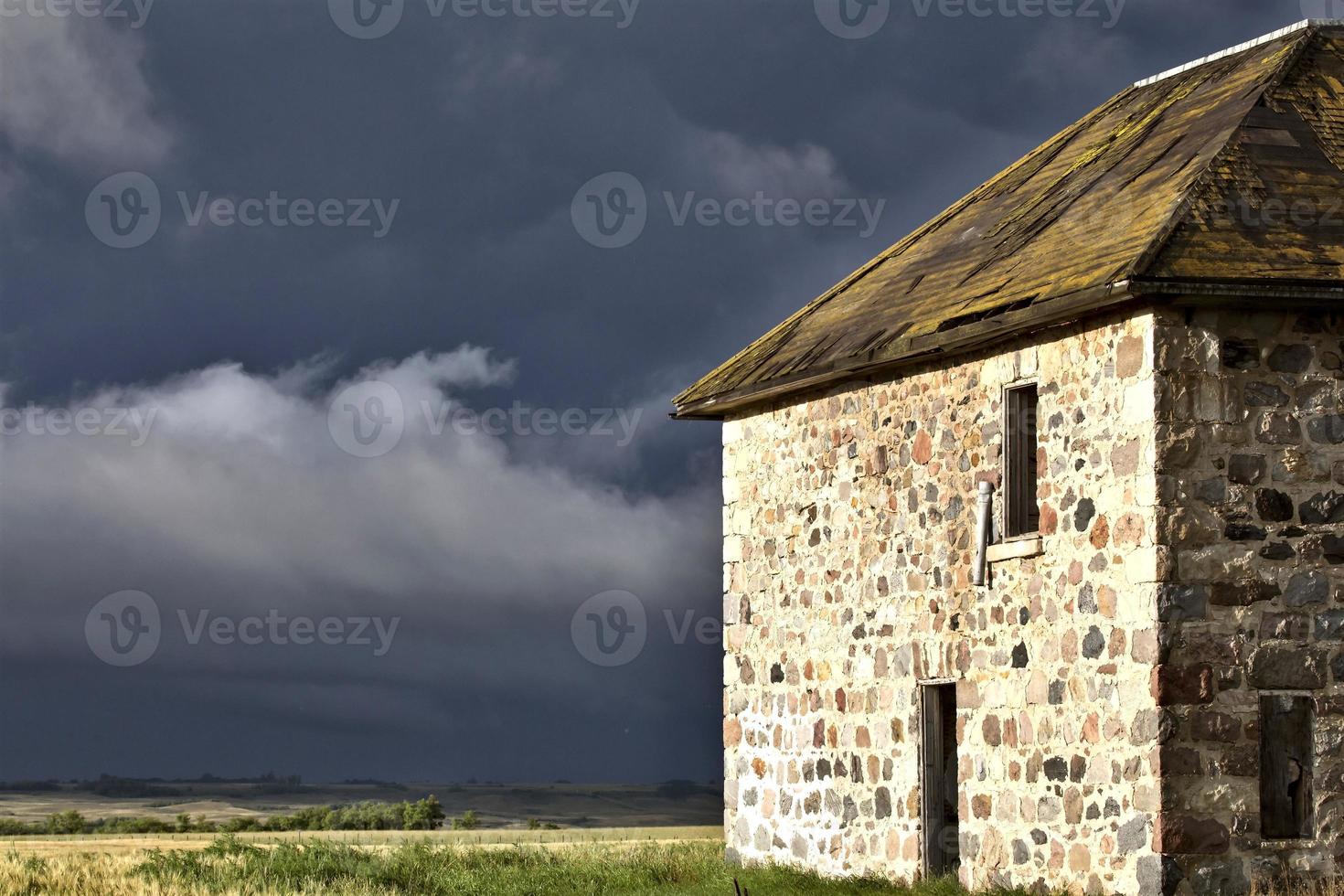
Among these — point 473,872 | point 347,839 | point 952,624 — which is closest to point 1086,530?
point 952,624

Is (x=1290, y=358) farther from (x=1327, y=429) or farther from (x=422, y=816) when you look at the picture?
(x=422, y=816)

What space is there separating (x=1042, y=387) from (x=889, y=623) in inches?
132

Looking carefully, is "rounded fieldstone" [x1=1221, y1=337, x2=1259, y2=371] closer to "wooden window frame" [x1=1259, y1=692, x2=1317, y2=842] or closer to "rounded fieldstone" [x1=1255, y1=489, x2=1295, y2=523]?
"rounded fieldstone" [x1=1255, y1=489, x2=1295, y2=523]

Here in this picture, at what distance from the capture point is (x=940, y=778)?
1753 cm

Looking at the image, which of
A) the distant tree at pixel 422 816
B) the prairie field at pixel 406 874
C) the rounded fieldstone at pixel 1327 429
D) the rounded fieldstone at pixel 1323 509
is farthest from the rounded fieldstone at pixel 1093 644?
the distant tree at pixel 422 816

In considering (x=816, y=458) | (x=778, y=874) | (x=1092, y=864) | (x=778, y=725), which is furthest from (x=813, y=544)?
(x=1092, y=864)

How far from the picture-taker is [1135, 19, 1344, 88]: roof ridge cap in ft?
62.6

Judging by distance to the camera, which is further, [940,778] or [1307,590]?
[940,778]

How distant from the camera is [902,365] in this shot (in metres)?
18.0

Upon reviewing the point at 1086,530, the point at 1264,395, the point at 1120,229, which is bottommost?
the point at 1086,530

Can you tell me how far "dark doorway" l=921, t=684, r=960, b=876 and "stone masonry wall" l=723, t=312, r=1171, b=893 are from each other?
0.16m

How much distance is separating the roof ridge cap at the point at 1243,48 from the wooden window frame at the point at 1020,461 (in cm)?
597

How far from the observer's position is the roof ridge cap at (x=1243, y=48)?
62.6 feet

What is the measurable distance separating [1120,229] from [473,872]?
12289 mm
